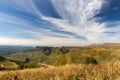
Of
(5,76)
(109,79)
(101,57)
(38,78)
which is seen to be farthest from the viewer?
(101,57)

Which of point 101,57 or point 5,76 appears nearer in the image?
point 5,76

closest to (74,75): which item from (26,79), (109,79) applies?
(109,79)

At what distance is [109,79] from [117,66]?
2008 millimetres

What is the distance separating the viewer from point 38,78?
830 centimetres

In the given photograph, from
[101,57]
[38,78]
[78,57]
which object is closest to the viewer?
[38,78]

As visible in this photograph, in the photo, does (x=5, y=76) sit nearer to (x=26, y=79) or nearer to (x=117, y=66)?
(x=26, y=79)

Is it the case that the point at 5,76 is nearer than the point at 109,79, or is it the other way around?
the point at 109,79

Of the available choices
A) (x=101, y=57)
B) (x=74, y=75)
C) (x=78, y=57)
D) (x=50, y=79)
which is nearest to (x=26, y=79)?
(x=50, y=79)

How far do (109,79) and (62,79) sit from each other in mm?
1740

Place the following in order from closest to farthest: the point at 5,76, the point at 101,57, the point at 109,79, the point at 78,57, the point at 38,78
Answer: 1. the point at 109,79
2. the point at 38,78
3. the point at 5,76
4. the point at 78,57
5. the point at 101,57

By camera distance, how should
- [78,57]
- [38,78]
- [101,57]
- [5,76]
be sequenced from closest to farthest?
[38,78], [5,76], [78,57], [101,57]

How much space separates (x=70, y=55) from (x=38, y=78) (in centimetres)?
4653

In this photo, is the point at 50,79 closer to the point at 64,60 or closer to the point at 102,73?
the point at 102,73

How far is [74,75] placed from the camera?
834 cm
